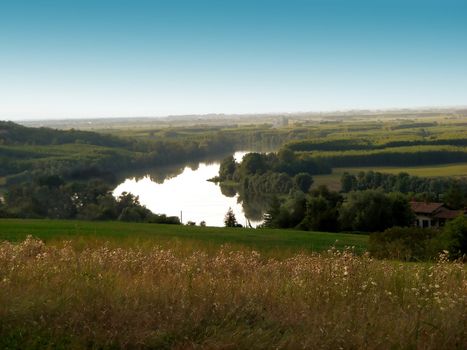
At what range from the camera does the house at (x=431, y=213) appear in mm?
47344

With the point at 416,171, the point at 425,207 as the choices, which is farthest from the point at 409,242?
the point at 416,171

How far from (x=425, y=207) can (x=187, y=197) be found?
1192 inches

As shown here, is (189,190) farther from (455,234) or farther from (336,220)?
(455,234)

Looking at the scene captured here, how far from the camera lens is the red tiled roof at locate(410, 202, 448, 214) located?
49469mm

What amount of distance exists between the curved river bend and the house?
15627mm

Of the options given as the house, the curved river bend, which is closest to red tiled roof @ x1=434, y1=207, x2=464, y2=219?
the house

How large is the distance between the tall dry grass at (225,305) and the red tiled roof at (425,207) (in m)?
44.9

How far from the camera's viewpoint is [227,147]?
467 ft

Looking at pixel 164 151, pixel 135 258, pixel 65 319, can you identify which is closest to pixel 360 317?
pixel 65 319

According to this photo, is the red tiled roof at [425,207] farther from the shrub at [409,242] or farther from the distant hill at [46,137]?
the distant hill at [46,137]

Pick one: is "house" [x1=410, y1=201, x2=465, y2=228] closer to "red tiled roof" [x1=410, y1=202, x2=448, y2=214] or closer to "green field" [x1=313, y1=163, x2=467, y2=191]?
"red tiled roof" [x1=410, y1=202, x2=448, y2=214]

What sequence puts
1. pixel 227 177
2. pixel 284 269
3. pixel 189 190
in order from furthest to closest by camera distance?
pixel 227 177 < pixel 189 190 < pixel 284 269

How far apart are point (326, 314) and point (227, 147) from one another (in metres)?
137

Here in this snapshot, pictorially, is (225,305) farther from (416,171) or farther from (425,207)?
(416,171)
